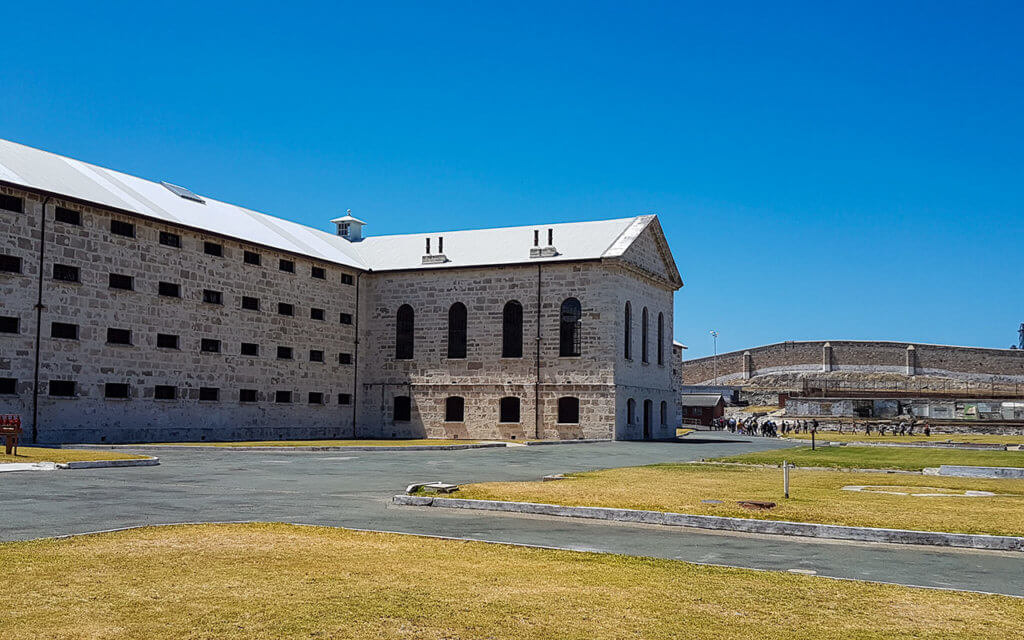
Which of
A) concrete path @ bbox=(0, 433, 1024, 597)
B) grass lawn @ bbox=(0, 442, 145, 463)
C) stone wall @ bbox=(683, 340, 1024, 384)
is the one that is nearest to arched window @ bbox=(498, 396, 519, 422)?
concrete path @ bbox=(0, 433, 1024, 597)

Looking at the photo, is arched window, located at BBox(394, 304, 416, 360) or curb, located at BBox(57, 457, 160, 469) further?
arched window, located at BBox(394, 304, 416, 360)

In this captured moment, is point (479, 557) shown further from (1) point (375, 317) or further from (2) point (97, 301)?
(1) point (375, 317)

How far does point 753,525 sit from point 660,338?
39107mm

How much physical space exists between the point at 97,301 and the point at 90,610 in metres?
29.8

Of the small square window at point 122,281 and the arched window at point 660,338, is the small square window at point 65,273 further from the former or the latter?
the arched window at point 660,338

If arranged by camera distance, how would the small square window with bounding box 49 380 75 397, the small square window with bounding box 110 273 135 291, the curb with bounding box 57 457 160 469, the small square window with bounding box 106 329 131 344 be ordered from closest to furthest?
the curb with bounding box 57 457 160 469, the small square window with bounding box 49 380 75 397, the small square window with bounding box 106 329 131 344, the small square window with bounding box 110 273 135 291

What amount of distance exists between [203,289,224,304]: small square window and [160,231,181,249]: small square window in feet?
7.42

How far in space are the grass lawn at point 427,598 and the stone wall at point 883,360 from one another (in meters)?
95.6

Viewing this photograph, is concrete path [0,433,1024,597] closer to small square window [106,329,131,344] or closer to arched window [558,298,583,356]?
small square window [106,329,131,344]

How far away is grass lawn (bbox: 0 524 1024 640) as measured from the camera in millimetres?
5828

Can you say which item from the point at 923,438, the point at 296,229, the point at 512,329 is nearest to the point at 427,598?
the point at 512,329

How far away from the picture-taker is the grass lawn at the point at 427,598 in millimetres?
5828

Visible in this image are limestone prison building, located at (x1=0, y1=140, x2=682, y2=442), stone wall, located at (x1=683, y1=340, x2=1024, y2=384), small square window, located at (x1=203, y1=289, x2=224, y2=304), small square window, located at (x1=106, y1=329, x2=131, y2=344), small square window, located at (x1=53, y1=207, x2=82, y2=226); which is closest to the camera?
limestone prison building, located at (x1=0, y1=140, x2=682, y2=442)

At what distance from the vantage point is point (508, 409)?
44.5 meters
